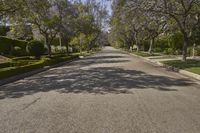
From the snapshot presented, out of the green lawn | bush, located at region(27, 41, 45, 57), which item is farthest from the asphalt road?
bush, located at region(27, 41, 45, 57)

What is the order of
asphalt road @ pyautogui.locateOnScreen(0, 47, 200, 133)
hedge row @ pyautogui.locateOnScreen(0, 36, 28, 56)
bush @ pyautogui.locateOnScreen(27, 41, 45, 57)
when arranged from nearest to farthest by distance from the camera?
asphalt road @ pyautogui.locateOnScreen(0, 47, 200, 133) < bush @ pyautogui.locateOnScreen(27, 41, 45, 57) < hedge row @ pyautogui.locateOnScreen(0, 36, 28, 56)

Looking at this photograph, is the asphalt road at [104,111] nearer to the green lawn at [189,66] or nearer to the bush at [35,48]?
the green lawn at [189,66]

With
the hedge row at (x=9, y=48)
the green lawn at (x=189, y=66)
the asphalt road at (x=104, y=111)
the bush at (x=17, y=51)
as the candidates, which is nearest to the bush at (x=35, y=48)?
the hedge row at (x=9, y=48)

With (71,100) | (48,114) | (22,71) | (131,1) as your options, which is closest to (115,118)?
(48,114)

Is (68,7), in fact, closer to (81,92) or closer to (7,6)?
(7,6)

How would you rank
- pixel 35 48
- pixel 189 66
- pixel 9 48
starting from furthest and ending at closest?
1. pixel 9 48
2. pixel 35 48
3. pixel 189 66

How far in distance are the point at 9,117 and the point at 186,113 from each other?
15.5 ft

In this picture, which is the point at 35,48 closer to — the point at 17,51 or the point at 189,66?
the point at 17,51

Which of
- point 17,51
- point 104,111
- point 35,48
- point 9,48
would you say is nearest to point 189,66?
point 104,111

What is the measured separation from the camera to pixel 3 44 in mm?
49344

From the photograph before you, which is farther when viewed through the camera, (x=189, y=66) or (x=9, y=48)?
(x=9, y=48)

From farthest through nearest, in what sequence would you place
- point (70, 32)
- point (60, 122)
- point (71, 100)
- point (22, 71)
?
point (70, 32) → point (22, 71) → point (71, 100) → point (60, 122)

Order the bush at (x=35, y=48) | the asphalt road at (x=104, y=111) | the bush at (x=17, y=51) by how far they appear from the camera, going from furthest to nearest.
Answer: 1. the bush at (x=17, y=51)
2. the bush at (x=35, y=48)
3. the asphalt road at (x=104, y=111)

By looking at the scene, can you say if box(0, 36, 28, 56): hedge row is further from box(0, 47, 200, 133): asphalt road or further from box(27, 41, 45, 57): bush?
box(0, 47, 200, 133): asphalt road
